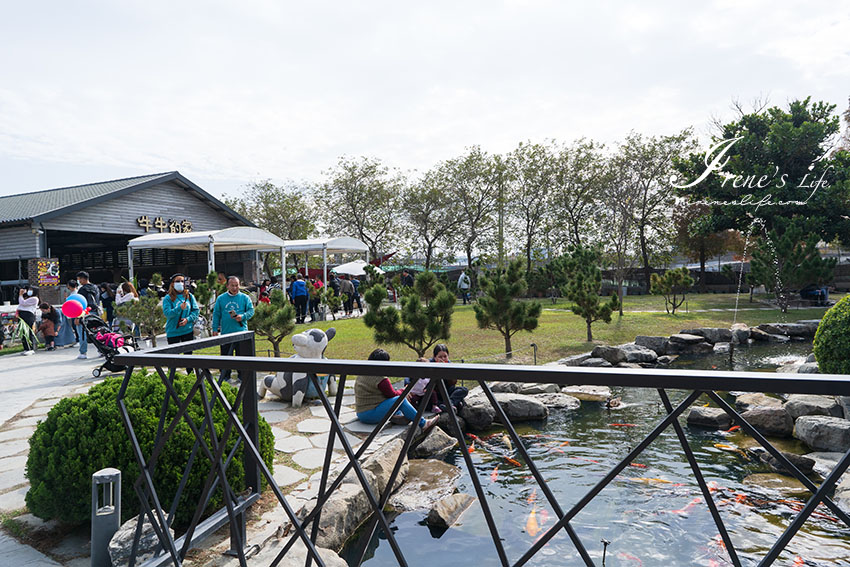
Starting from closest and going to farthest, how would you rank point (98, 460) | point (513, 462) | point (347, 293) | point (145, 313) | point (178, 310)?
point (98, 460)
point (513, 462)
point (178, 310)
point (145, 313)
point (347, 293)

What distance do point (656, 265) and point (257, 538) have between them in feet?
101

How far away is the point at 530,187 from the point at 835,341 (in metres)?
25.2

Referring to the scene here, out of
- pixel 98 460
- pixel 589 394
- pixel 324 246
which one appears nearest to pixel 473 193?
pixel 324 246

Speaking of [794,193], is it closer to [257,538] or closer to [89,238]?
[257,538]

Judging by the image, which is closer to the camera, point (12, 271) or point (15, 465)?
point (15, 465)

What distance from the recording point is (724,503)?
4168 millimetres

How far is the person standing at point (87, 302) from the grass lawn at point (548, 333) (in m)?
2.58

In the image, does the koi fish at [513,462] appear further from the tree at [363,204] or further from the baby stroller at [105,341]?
the tree at [363,204]

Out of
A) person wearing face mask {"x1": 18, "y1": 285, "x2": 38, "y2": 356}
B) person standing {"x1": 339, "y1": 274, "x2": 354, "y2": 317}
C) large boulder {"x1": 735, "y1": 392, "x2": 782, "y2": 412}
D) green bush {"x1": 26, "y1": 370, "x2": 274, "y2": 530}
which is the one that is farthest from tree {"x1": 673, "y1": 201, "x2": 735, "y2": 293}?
green bush {"x1": 26, "y1": 370, "x2": 274, "y2": 530}

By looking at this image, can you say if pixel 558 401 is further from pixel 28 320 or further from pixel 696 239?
pixel 696 239

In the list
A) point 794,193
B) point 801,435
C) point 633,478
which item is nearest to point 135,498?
point 633,478

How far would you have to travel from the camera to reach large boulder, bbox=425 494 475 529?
3.71 m

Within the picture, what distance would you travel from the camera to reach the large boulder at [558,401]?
6891mm

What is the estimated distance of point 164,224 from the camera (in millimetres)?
18641
